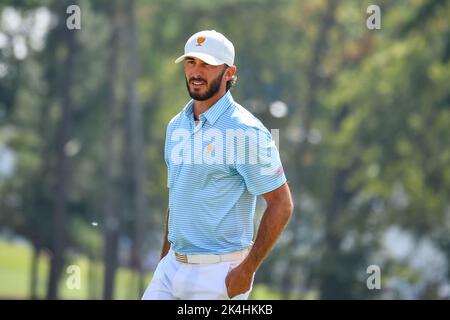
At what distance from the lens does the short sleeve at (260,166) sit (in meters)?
6.67

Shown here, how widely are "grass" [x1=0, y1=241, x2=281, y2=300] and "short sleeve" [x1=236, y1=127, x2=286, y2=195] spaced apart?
33.4 m

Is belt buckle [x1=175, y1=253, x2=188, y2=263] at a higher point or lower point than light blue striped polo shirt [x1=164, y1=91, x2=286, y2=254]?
lower

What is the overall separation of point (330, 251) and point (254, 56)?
9003mm

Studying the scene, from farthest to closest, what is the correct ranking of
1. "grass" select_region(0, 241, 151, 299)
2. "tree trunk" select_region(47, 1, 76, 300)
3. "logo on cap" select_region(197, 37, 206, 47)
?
"grass" select_region(0, 241, 151, 299) < "tree trunk" select_region(47, 1, 76, 300) < "logo on cap" select_region(197, 37, 206, 47)

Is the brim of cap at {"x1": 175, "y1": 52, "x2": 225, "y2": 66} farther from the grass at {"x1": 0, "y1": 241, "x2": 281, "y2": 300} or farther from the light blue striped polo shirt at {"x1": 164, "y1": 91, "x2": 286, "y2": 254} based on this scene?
the grass at {"x1": 0, "y1": 241, "x2": 281, "y2": 300}

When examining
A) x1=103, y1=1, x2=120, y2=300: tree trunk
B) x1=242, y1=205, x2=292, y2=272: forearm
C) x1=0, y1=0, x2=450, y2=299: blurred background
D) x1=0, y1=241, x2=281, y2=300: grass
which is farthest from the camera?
x1=0, y1=241, x2=281, y2=300: grass

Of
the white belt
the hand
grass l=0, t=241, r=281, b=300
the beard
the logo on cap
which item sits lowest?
the hand

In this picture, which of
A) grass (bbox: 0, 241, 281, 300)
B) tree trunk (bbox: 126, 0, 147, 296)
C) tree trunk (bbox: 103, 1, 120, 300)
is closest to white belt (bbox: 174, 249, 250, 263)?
tree trunk (bbox: 126, 0, 147, 296)

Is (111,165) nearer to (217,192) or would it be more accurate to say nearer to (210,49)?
(210,49)

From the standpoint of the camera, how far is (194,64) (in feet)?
22.6

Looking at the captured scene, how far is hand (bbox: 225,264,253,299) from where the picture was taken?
262 inches

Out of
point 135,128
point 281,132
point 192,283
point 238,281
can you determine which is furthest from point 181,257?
point 135,128

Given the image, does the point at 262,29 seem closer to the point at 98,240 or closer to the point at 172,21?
the point at 172,21

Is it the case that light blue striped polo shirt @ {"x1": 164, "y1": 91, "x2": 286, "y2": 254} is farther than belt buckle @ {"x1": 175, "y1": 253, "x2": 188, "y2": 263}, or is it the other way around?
belt buckle @ {"x1": 175, "y1": 253, "x2": 188, "y2": 263}
